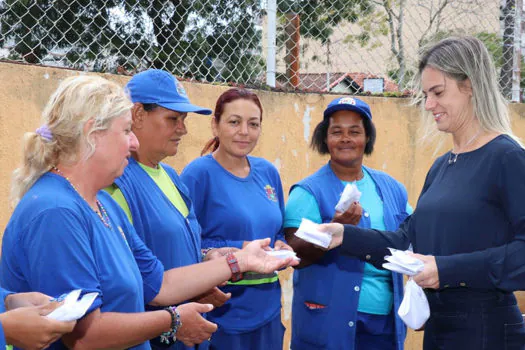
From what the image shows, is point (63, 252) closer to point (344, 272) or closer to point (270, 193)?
point (270, 193)

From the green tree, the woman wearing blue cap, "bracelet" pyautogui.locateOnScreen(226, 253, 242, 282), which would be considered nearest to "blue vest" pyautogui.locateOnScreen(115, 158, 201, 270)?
the woman wearing blue cap

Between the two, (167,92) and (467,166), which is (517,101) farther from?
(167,92)

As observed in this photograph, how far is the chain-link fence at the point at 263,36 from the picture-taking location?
4.25 meters

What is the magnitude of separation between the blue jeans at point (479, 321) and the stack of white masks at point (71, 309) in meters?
1.62

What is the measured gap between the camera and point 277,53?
5.18m

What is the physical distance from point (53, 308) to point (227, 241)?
5.17 ft

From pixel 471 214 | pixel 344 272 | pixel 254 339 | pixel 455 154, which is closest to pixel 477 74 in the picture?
pixel 455 154

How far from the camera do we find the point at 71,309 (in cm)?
→ 197

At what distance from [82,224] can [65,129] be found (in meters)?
0.35

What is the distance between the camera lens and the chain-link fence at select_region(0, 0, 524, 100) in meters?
4.25

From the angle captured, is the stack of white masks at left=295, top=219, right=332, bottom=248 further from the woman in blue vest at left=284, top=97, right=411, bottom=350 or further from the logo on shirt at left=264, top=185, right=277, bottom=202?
the logo on shirt at left=264, top=185, right=277, bottom=202

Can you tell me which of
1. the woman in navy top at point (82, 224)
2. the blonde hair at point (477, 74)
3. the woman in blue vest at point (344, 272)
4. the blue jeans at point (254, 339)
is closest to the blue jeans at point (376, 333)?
the woman in blue vest at point (344, 272)

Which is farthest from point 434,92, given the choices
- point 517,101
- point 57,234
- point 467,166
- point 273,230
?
point 517,101

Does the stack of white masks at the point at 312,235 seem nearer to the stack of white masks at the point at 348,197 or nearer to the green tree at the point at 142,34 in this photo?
the stack of white masks at the point at 348,197
